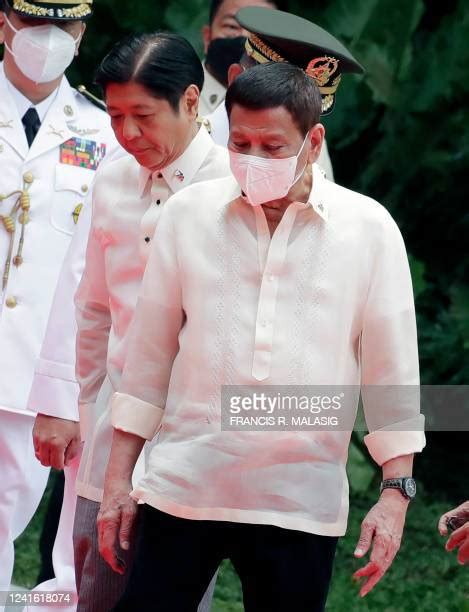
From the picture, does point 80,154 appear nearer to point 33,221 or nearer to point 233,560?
point 33,221

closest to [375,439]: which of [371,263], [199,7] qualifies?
[371,263]

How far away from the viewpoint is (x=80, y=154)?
16.3 feet

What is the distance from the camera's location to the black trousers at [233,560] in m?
3.17

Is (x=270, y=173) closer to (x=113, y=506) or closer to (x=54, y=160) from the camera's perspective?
(x=113, y=506)

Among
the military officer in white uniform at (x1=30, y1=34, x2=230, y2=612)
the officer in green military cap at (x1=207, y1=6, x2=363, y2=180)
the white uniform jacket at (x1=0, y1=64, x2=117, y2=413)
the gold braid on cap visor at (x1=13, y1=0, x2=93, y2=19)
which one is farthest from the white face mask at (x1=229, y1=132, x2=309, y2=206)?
the gold braid on cap visor at (x1=13, y1=0, x2=93, y2=19)

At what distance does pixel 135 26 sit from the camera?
7656mm

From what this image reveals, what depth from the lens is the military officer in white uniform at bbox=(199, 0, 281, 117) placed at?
5715 millimetres

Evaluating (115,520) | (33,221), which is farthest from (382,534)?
(33,221)

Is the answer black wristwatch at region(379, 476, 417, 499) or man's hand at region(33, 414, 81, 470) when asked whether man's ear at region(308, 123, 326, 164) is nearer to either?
black wristwatch at region(379, 476, 417, 499)

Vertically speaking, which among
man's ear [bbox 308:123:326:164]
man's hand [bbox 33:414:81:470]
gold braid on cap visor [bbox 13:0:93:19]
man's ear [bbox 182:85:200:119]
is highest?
man's ear [bbox 308:123:326:164]

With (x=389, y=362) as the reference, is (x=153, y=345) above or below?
below

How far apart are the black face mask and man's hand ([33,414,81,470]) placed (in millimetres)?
1827

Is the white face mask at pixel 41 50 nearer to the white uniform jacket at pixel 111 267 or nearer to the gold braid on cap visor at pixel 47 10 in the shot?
the gold braid on cap visor at pixel 47 10

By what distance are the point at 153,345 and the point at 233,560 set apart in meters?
0.45
